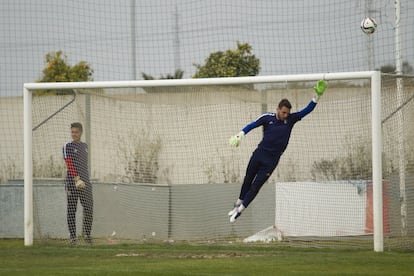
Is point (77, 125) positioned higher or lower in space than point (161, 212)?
higher

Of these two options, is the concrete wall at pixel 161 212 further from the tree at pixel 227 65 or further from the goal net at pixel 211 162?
the tree at pixel 227 65

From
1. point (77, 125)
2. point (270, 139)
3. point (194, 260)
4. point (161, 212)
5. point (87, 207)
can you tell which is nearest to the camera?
point (194, 260)

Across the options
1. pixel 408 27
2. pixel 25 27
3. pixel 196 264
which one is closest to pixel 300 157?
pixel 408 27

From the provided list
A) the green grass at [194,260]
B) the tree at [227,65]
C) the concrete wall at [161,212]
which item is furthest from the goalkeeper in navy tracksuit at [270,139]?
the tree at [227,65]

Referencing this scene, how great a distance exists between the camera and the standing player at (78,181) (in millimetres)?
16672

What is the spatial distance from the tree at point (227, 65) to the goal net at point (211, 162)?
349 inches

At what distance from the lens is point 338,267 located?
12.4 metres

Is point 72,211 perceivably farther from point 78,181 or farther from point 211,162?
point 211,162

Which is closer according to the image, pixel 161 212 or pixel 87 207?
pixel 87 207

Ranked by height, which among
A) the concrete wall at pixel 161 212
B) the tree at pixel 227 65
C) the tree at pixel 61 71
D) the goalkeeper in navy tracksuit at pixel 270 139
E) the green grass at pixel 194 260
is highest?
the tree at pixel 61 71

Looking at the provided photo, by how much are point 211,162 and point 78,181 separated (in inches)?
92.9

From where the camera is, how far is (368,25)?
1578 centimetres

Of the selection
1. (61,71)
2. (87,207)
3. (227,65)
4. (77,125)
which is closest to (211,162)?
(87,207)

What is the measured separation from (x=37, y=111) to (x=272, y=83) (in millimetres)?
4275
